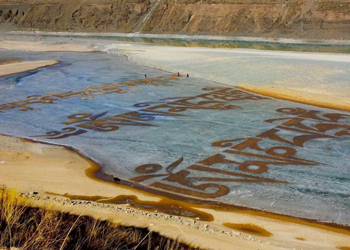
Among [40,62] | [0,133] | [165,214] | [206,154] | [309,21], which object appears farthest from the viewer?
[309,21]

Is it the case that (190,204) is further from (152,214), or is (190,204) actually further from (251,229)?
(251,229)

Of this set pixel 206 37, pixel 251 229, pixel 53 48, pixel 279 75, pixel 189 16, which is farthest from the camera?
pixel 189 16

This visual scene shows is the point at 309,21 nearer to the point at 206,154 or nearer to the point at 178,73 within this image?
the point at 178,73

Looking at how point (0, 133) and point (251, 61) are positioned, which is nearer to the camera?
point (0, 133)

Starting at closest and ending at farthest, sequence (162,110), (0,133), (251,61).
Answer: (0,133) → (162,110) → (251,61)

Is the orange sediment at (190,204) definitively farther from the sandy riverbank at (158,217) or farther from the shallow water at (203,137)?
the shallow water at (203,137)

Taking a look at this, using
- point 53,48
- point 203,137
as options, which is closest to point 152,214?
point 203,137

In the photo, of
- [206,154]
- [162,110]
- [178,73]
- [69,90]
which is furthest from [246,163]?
[178,73]
